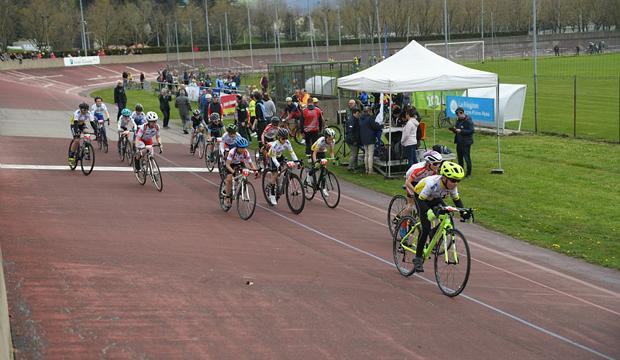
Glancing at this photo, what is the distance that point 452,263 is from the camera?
9969 mm

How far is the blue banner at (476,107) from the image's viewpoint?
29.3 metres

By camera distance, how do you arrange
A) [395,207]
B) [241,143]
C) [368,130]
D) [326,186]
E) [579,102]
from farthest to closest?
[579,102] < [368,130] < [326,186] < [241,143] < [395,207]

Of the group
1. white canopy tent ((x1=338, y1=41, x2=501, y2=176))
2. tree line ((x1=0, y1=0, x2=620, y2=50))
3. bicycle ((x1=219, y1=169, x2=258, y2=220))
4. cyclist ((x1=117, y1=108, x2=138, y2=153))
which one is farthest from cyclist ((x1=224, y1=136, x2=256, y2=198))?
tree line ((x1=0, y1=0, x2=620, y2=50))

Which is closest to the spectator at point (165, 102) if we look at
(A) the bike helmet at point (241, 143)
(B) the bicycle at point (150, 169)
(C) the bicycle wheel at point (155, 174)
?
(B) the bicycle at point (150, 169)

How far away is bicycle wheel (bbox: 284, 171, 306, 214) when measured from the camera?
49.9 ft

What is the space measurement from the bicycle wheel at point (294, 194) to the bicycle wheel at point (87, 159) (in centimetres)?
669

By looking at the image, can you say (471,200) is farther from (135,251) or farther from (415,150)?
(135,251)

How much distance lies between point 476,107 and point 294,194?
16.7 m

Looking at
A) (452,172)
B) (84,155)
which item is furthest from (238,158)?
(84,155)

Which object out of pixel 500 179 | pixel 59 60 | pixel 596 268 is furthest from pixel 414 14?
pixel 596 268

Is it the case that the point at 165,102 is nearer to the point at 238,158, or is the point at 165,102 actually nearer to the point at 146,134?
the point at 146,134

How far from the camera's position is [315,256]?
478 inches

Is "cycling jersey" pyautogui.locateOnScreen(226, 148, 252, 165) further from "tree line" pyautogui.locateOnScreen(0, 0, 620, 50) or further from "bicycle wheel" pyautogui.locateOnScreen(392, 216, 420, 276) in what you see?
"tree line" pyautogui.locateOnScreen(0, 0, 620, 50)

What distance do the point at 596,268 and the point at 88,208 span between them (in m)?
9.83
